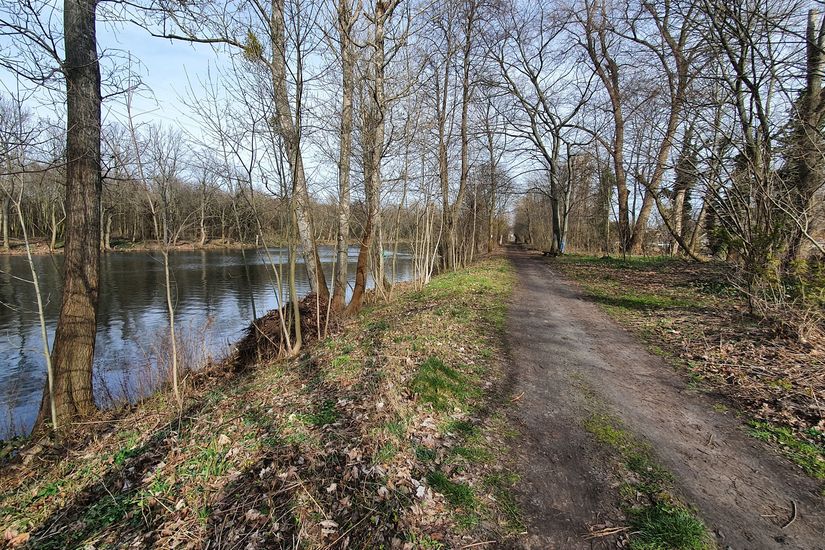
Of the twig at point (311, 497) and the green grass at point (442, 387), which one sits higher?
the green grass at point (442, 387)

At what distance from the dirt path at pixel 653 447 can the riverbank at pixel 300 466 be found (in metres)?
0.29

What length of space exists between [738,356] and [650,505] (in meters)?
3.57

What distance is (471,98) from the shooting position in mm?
18422

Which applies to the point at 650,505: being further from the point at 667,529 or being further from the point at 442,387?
the point at 442,387

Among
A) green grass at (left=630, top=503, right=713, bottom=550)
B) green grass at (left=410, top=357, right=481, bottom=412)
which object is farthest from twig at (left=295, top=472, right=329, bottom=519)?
green grass at (left=630, top=503, right=713, bottom=550)

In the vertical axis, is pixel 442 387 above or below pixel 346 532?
above

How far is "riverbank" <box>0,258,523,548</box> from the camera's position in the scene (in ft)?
8.72

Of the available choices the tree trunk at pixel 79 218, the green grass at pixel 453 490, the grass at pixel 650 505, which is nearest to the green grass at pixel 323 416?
the green grass at pixel 453 490

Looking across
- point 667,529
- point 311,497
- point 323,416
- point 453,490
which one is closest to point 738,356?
point 667,529

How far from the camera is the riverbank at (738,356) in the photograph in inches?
141

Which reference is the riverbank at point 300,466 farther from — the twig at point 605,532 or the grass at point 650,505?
the grass at point 650,505

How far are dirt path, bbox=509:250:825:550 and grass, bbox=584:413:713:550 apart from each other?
10 centimetres

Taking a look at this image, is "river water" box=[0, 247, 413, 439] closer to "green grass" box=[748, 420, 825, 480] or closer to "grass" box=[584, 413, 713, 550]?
"grass" box=[584, 413, 713, 550]

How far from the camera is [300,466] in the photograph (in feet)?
10.3
